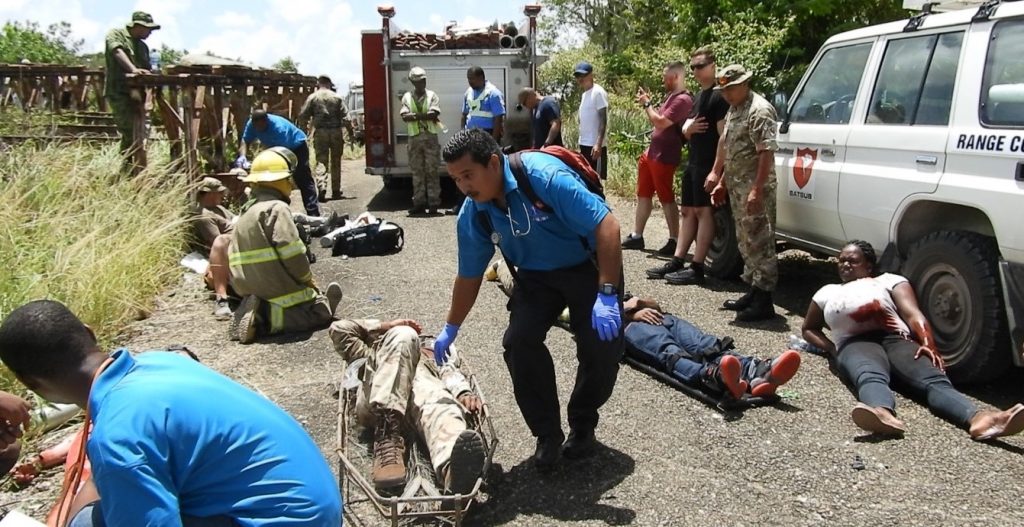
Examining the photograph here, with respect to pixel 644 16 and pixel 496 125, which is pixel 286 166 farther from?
pixel 644 16

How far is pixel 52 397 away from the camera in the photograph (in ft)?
7.52

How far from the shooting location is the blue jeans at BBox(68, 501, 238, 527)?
7.28 ft

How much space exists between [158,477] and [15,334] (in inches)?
22.9

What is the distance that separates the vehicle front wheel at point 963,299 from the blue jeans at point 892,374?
270 mm

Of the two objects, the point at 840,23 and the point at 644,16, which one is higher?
the point at 644,16

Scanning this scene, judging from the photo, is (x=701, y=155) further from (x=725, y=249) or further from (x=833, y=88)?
(x=833, y=88)

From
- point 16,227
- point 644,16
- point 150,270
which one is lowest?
point 150,270

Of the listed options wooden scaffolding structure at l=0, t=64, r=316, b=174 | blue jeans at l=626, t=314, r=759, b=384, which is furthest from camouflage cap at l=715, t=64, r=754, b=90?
wooden scaffolding structure at l=0, t=64, r=316, b=174

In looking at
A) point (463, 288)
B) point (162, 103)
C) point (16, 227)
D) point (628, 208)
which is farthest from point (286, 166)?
point (628, 208)

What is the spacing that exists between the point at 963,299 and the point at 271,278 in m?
4.57

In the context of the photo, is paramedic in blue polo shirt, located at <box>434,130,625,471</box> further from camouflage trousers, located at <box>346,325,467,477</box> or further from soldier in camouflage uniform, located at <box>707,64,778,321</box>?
soldier in camouflage uniform, located at <box>707,64,778,321</box>

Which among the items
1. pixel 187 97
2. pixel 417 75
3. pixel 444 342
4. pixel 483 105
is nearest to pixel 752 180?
pixel 444 342

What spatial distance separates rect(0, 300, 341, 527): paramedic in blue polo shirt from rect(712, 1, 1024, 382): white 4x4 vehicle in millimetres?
3887

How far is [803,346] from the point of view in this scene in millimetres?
5531
